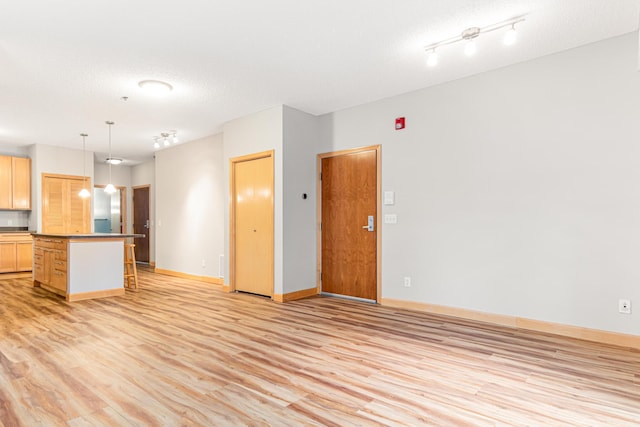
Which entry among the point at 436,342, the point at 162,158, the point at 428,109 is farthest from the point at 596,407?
the point at 162,158

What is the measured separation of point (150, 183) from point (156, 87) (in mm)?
5637

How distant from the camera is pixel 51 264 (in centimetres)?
566

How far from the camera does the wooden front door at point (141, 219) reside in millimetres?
9508

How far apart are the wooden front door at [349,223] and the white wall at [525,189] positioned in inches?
9.5

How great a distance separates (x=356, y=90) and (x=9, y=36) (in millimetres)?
3551

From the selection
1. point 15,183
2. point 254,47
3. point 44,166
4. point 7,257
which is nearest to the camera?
point 254,47

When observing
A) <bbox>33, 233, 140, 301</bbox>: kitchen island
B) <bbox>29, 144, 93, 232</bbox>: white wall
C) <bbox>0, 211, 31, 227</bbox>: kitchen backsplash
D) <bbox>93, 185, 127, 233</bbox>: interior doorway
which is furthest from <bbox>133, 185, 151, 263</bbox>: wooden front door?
<bbox>33, 233, 140, 301</bbox>: kitchen island

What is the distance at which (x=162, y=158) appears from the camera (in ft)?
26.7

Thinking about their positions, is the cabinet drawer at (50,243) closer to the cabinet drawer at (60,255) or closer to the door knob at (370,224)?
the cabinet drawer at (60,255)

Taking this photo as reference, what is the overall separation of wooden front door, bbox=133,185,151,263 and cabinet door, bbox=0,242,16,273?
2.72 metres

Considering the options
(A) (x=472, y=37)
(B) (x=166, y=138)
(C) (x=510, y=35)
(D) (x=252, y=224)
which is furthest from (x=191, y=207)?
(C) (x=510, y=35)

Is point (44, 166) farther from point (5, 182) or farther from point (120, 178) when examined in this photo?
point (120, 178)

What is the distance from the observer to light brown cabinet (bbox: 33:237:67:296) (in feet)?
17.3

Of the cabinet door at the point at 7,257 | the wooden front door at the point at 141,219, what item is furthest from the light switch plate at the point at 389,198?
the cabinet door at the point at 7,257
